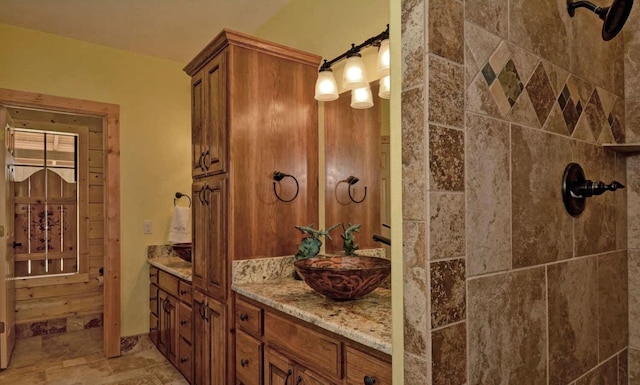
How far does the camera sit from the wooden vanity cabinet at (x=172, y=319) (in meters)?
2.59

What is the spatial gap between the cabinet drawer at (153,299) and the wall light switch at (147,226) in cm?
47

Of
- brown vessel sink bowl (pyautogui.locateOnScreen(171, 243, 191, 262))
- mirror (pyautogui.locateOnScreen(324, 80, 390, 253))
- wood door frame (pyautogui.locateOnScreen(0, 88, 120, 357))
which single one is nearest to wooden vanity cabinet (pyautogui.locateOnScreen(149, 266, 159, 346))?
wood door frame (pyautogui.locateOnScreen(0, 88, 120, 357))

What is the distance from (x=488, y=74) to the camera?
3.16 ft

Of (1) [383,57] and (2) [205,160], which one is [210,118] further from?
(1) [383,57]

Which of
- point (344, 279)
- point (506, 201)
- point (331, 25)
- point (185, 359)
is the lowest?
point (185, 359)

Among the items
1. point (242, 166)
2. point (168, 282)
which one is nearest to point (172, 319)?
point (168, 282)

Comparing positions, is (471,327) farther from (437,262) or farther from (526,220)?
(526,220)

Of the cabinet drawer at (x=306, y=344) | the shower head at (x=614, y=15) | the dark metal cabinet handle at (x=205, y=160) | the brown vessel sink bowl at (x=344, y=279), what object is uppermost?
the shower head at (x=614, y=15)

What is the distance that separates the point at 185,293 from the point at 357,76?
1.76 meters

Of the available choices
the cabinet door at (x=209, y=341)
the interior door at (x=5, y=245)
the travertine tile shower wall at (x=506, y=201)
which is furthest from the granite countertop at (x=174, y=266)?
the travertine tile shower wall at (x=506, y=201)

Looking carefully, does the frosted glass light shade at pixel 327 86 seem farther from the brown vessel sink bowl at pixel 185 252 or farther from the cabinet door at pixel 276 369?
the brown vessel sink bowl at pixel 185 252

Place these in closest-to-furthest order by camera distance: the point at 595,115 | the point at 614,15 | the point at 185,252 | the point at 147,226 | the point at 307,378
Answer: the point at 614,15, the point at 595,115, the point at 307,378, the point at 185,252, the point at 147,226

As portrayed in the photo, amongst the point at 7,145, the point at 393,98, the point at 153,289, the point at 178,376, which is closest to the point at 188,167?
the point at 153,289

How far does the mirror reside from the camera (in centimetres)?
191
